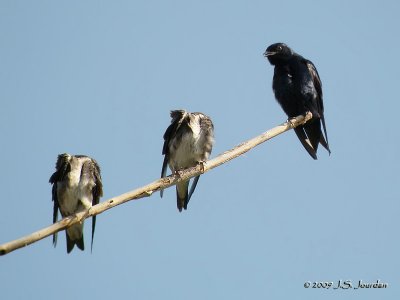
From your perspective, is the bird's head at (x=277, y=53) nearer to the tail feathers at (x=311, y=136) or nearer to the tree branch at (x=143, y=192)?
the tail feathers at (x=311, y=136)

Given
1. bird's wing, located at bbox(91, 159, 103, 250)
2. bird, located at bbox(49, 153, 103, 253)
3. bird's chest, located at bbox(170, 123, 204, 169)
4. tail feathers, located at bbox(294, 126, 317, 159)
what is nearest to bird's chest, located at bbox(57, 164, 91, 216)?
bird, located at bbox(49, 153, 103, 253)

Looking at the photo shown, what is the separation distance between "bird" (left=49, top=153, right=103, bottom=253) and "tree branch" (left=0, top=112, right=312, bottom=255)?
1.26 metres

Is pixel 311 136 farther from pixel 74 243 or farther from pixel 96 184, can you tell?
pixel 74 243

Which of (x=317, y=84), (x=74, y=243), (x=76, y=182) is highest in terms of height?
(x=317, y=84)

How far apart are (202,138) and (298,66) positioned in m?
2.06

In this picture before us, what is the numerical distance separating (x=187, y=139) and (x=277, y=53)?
234 centimetres

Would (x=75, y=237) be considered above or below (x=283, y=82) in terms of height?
below

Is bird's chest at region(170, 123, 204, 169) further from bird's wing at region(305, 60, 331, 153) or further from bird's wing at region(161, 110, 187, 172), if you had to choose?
bird's wing at region(305, 60, 331, 153)

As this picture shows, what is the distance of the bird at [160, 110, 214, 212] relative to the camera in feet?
28.5

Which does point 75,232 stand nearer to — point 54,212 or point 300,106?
point 54,212

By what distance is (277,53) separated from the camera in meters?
10.2

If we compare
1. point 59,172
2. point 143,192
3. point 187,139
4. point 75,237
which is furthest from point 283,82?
point 143,192

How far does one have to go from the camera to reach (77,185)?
26.7ft

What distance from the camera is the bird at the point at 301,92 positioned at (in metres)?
9.45
